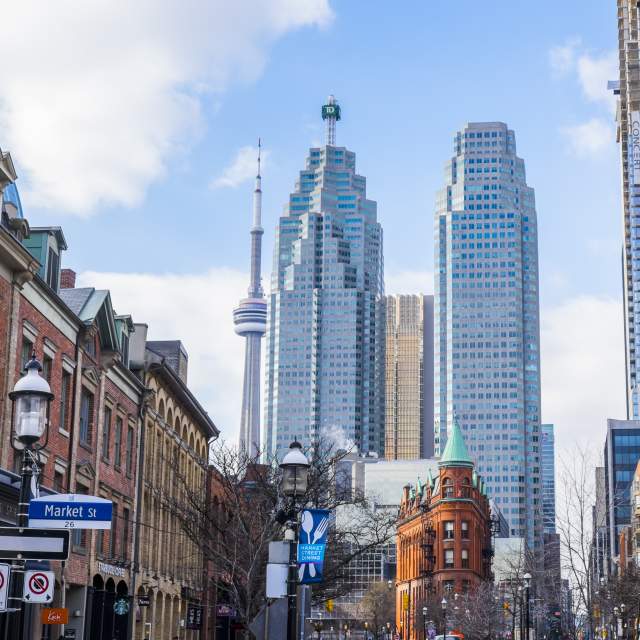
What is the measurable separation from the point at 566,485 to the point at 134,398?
21135 mm

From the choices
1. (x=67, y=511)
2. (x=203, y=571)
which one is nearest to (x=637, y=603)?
(x=203, y=571)

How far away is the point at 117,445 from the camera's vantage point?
49406 millimetres

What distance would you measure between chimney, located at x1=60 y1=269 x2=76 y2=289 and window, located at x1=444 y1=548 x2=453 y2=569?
3802 inches

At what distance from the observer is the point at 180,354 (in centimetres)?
7044

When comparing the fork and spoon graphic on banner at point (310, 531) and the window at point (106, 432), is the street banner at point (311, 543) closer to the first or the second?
the fork and spoon graphic on banner at point (310, 531)

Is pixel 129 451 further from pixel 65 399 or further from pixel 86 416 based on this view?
pixel 65 399

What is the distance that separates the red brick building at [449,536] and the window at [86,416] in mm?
93356

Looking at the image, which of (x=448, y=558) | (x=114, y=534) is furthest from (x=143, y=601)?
(x=448, y=558)

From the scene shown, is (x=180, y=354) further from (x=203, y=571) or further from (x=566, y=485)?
(x=566, y=485)

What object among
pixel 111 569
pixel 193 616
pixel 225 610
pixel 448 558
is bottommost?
pixel 193 616

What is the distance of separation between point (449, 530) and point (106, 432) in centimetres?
9836

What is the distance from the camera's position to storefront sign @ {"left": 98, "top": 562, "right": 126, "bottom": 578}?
1797 inches

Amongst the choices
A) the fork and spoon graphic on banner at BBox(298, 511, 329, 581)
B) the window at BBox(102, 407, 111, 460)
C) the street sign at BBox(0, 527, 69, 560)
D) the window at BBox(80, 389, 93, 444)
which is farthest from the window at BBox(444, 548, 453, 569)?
the street sign at BBox(0, 527, 69, 560)

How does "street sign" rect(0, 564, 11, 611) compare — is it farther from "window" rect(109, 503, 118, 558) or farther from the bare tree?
"window" rect(109, 503, 118, 558)
